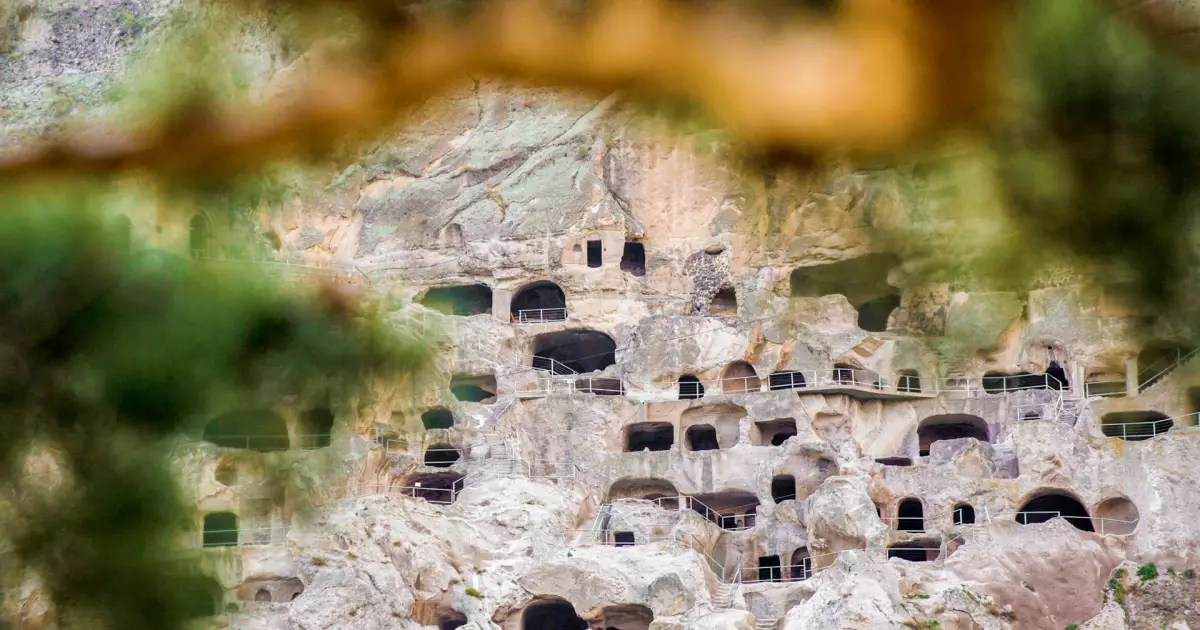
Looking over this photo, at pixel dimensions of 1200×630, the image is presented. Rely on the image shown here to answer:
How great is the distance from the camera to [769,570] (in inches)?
912

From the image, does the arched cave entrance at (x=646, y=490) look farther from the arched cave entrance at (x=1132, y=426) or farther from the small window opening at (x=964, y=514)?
the arched cave entrance at (x=1132, y=426)

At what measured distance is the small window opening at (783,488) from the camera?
2472 centimetres

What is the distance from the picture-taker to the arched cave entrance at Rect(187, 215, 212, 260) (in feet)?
9.00

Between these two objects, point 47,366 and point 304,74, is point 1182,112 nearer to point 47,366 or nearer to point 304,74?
point 304,74

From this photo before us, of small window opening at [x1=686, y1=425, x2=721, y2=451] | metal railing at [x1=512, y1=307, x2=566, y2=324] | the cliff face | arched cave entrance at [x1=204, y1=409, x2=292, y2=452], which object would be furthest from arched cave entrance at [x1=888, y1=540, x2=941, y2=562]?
arched cave entrance at [x1=204, y1=409, x2=292, y2=452]

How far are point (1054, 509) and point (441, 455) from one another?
9.97 metres

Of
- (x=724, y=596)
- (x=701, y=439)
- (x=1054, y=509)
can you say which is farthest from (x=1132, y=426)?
(x=724, y=596)

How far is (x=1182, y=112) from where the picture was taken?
2.39 meters

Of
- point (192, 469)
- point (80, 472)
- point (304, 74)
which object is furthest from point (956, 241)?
point (192, 469)

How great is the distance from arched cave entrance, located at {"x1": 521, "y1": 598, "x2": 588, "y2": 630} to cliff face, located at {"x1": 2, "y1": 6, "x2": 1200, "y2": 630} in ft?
0.22

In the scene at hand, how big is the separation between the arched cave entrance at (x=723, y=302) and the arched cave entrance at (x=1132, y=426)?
7260 millimetres

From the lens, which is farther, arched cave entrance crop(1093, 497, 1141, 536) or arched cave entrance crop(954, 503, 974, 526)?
arched cave entrance crop(954, 503, 974, 526)

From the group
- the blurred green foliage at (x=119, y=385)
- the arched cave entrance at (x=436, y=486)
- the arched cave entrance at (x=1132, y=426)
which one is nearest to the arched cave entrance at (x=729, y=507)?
the arched cave entrance at (x=436, y=486)

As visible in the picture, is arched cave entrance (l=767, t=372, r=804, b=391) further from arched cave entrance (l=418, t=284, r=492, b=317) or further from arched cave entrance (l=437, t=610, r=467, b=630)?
arched cave entrance (l=437, t=610, r=467, b=630)
